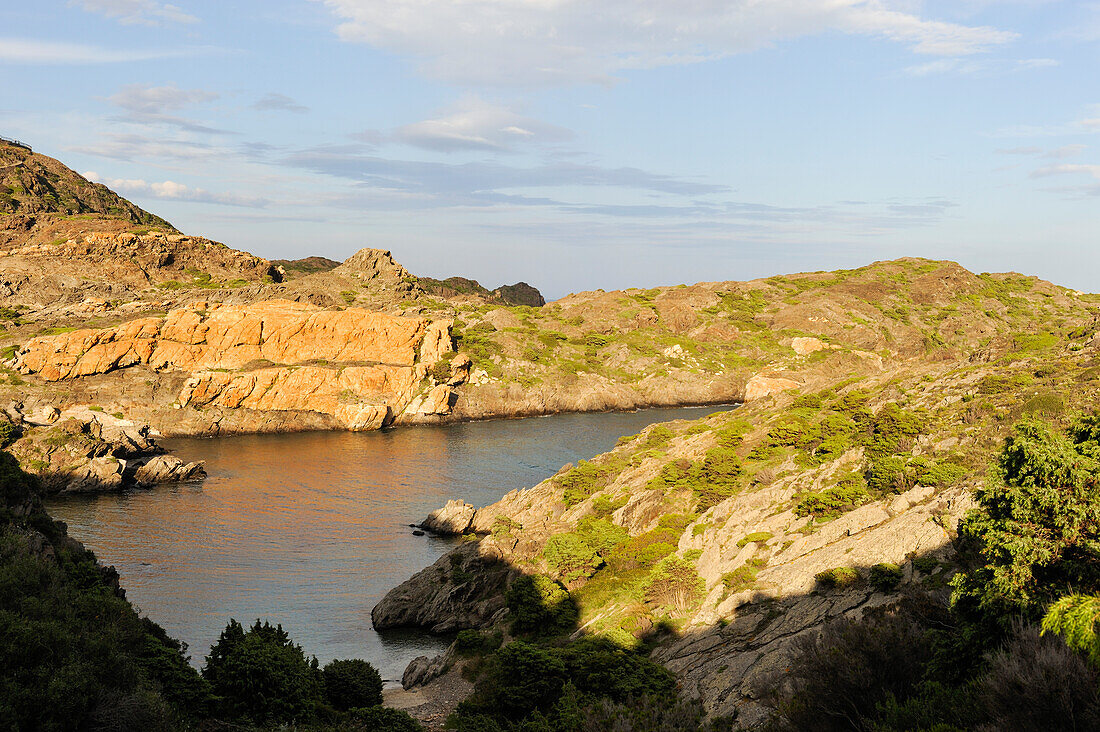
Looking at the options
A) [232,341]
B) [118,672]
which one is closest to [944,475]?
[118,672]

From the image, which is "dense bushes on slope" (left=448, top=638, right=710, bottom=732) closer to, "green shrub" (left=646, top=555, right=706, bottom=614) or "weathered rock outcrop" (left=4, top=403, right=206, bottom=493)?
"green shrub" (left=646, top=555, right=706, bottom=614)

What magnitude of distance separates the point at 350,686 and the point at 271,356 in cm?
11656

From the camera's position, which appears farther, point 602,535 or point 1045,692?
point 602,535

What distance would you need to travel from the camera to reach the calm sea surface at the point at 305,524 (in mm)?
54938

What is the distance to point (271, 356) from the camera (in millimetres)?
141375

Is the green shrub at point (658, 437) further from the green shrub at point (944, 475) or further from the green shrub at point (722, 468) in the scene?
the green shrub at point (944, 475)

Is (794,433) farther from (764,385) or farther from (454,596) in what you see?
(764,385)

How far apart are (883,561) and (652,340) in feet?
523

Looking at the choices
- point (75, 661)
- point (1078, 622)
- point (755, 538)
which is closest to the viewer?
point (1078, 622)

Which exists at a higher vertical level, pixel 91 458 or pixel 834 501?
pixel 834 501

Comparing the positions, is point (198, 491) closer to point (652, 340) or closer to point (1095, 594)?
point (1095, 594)

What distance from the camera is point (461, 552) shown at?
57500 mm

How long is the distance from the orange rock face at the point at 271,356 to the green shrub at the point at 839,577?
375 ft

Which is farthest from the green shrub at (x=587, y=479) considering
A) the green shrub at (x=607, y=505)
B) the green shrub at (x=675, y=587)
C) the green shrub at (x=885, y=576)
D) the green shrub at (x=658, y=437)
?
the green shrub at (x=885, y=576)
